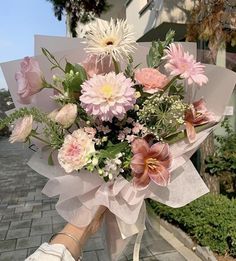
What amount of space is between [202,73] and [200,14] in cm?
371

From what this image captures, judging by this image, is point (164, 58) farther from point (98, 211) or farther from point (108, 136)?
point (98, 211)

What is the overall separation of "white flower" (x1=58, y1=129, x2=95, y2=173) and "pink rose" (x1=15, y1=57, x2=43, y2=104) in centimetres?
23

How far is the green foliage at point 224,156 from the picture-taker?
5.23 metres

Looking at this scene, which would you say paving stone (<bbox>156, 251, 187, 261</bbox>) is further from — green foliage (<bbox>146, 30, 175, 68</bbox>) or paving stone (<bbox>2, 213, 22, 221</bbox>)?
green foliage (<bbox>146, 30, 175, 68</bbox>)

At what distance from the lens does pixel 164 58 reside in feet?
4.59

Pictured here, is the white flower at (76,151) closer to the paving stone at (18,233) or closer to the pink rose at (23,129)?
the pink rose at (23,129)

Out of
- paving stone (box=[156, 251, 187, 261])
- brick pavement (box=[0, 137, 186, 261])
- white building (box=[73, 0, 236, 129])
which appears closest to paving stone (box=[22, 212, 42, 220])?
brick pavement (box=[0, 137, 186, 261])

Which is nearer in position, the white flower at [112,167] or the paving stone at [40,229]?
the white flower at [112,167]

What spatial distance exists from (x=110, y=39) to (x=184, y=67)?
28cm

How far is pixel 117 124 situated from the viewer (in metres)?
1.36

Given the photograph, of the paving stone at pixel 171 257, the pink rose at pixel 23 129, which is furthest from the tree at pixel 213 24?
the pink rose at pixel 23 129

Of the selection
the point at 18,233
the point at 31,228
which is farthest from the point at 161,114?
the point at 31,228

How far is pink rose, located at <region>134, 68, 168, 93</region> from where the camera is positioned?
1.33m

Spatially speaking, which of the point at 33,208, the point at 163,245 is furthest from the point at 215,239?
the point at 33,208
